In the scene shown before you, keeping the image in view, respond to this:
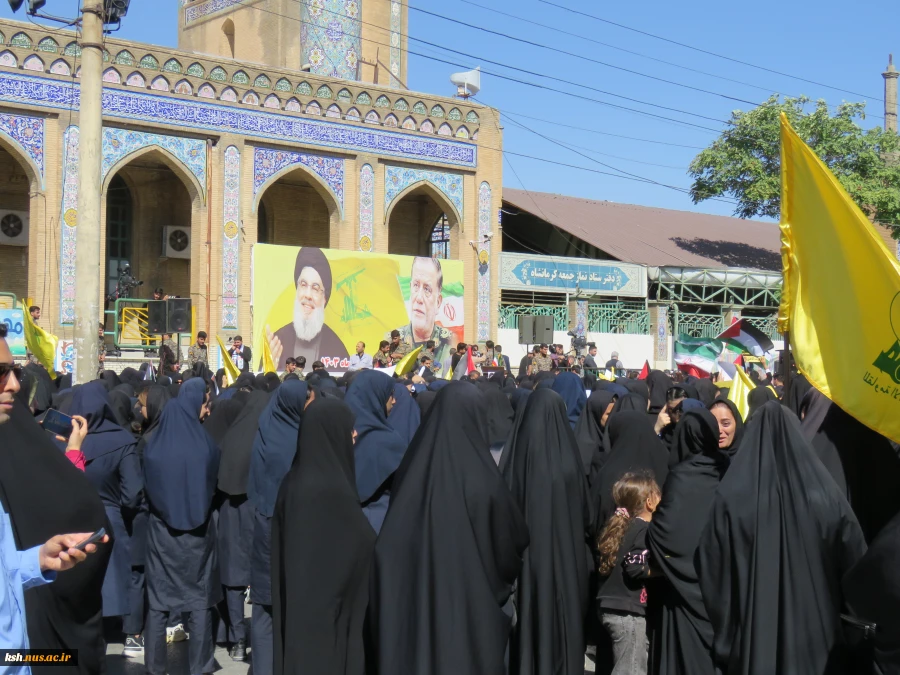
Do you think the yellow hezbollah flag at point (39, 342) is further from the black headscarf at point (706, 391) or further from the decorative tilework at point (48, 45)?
the decorative tilework at point (48, 45)

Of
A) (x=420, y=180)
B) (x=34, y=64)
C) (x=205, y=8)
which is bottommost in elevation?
(x=420, y=180)

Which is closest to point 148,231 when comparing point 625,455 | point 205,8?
point 205,8

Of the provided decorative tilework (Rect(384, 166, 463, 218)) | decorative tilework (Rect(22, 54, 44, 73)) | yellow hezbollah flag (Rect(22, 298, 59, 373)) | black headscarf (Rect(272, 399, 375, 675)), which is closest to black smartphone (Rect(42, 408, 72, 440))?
black headscarf (Rect(272, 399, 375, 675))

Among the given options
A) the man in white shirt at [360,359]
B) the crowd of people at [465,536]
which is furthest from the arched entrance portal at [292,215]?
the crowd of people at [465,536]

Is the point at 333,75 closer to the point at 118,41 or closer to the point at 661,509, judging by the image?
the point at 118,41

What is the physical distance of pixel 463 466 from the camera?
3754 millimetres

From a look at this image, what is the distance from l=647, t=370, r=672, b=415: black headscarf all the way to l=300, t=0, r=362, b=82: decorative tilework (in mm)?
14119

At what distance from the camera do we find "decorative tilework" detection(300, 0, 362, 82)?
21.9m

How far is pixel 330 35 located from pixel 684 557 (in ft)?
64.4

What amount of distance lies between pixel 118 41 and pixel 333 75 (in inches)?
212

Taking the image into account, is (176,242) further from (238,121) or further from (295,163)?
(238,121)

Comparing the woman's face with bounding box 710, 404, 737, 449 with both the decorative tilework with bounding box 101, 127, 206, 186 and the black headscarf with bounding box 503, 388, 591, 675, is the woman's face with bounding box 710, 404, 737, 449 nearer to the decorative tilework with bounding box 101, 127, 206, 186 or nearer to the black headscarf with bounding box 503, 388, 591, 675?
the black headscarf with bounding box 503, 388, 591, 675

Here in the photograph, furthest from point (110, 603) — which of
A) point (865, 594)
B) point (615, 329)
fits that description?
point (615, 329)

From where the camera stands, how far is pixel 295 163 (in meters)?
19.7
